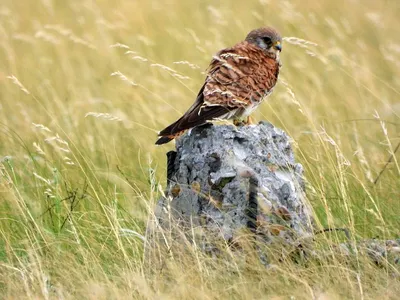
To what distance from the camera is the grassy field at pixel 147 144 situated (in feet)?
14.0

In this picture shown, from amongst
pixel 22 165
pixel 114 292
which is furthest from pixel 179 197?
pixel 22 165

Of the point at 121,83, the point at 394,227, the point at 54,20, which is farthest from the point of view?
the point at 54,20

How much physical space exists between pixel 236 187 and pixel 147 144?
8.75 ft

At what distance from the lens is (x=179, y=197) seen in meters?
4.63

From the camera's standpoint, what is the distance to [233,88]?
535 cm

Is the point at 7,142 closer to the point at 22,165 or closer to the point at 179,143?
the point at 22,165

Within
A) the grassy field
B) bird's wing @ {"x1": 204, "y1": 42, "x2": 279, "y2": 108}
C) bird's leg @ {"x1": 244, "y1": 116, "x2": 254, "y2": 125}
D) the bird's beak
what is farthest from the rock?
the bird's beak

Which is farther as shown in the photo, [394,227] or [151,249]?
[394,227]

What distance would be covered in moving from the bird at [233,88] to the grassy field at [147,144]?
174mm

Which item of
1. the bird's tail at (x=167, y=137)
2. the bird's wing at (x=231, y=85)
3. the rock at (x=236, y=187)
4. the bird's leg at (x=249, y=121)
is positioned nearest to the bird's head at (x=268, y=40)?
the bird's wing at (x=231, y=85)

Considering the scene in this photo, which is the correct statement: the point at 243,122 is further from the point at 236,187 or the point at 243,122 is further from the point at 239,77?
the point at 236,187

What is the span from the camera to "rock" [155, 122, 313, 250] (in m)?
4.48

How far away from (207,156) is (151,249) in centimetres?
51

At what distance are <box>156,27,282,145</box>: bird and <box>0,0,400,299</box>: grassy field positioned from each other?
0.17 metres
